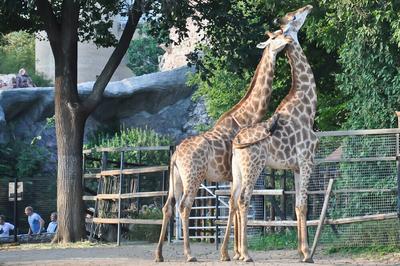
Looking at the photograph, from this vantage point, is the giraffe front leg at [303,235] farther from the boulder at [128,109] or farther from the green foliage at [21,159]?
the boulder at [128,109]

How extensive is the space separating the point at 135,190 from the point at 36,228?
5696 millimetres

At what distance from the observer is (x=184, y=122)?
38.7 m

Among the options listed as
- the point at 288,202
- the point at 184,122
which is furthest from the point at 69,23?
the point at 184,122

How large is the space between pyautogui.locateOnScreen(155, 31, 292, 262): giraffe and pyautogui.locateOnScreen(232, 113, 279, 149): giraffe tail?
53 centimetres

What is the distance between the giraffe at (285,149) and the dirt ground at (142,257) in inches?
26.2

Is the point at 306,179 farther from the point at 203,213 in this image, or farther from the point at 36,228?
the point at 36,228

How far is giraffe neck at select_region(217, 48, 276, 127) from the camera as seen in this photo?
1466cm

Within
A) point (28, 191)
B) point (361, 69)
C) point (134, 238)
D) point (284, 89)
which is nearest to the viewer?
point (361, 69)

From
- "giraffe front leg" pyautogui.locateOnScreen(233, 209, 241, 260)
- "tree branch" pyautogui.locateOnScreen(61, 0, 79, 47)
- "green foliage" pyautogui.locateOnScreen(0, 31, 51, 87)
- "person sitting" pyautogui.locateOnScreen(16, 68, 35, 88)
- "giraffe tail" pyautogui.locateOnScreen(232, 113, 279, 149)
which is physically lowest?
"giraffe front leg" pyautogui.locateOnScreen(233, 209, 241, 260)

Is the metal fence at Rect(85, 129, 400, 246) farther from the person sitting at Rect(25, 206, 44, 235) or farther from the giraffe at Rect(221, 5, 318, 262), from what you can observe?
the person sitting at Rect(25, 206, 44, 235)

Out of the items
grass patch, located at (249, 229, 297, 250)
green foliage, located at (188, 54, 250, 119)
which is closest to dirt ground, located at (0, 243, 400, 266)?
grass patch, located at (249, 229, 297, 250)

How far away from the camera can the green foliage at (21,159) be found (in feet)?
111

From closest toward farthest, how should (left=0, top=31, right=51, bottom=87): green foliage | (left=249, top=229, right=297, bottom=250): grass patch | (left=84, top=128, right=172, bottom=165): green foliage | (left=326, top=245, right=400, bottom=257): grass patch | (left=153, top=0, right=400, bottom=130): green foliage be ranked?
(left=326, top=245, right=400, bottom=257): grass patch < (left=153, top=0, right=400, bottom=130): green foliage < (left=249, top=229, right=297, bottom=250): grass patch < (left=84, top=128, right=172, bottom=165): green foliage < (left=0, top=31, right=51, bottom=87): green foliage

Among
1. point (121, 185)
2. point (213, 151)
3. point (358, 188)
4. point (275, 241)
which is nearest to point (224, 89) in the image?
point (121, 185)
